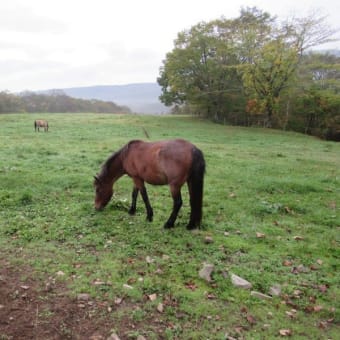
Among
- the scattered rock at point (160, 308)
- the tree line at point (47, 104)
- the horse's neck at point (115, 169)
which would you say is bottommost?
the scattered rock at point (160, 308)

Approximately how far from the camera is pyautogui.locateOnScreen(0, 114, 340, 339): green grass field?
3367mm

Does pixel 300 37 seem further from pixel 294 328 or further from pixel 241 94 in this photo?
pixel 294 328

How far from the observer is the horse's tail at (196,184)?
517cm

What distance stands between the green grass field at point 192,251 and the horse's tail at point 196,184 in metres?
0.27

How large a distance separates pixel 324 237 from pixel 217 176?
13.6 feet

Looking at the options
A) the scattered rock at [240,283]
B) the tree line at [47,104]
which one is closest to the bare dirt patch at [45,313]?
the scattered rock at [240,283]

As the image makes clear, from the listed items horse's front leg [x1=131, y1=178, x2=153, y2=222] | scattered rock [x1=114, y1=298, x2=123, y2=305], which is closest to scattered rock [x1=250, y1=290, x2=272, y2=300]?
scattered rock [x1=114, y1=298, x2=123, y2=305]

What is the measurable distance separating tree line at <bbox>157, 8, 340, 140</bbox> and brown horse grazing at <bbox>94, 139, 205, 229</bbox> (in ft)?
80.0

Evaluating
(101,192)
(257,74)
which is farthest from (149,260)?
(257,74)

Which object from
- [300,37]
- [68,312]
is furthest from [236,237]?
[300,37]

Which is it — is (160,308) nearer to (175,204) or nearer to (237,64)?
(175,204)

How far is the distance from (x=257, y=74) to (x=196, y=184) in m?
25.4

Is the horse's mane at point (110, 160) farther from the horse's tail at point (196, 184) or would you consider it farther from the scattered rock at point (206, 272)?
the scattered rock at point (206, 272)

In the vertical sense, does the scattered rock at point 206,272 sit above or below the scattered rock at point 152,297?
above
